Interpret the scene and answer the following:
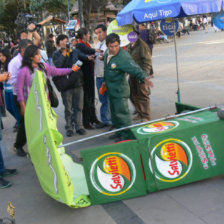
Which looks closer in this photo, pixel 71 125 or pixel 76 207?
pixel 76 207

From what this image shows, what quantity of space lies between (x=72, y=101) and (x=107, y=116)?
2.74 ft

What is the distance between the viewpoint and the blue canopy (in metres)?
5.55

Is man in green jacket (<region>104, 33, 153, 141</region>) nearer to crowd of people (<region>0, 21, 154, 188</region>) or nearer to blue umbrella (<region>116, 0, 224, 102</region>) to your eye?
crowd of people (<region>0, 21, 154, 188</region>)

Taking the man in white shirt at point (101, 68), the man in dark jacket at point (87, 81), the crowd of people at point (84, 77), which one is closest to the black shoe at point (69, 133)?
the crowd of people at point (84, 77)

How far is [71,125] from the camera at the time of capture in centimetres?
668

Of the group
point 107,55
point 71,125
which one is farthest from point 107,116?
point 107,55

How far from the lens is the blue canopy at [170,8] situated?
5.55 metres

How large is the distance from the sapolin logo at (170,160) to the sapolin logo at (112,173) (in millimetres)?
264

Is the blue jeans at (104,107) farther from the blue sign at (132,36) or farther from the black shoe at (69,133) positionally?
the blue sign at (132,36)

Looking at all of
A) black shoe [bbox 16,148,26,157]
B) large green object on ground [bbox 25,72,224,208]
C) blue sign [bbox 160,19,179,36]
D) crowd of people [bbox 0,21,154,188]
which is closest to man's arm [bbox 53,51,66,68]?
crowd of people [bbox 0,21,154,188]

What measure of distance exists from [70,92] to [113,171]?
2913mm

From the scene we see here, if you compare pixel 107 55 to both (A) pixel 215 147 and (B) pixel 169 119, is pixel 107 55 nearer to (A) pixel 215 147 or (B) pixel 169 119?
(B) pixel 169 119

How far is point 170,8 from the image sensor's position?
5.60m

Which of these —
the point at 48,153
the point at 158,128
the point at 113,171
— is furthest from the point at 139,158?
the point at 48,153
